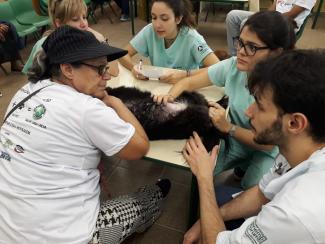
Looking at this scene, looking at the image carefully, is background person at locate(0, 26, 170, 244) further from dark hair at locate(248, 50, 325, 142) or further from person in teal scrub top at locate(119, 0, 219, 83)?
person in teal scrub top at locate(119, 0, 219, 83)

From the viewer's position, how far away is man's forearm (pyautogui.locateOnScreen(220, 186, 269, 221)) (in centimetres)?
123

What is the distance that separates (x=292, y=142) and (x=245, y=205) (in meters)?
0.47

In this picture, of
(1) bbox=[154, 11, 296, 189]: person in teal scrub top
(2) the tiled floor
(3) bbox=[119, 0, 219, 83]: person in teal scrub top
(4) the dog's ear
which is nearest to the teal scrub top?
(3) bbox=[119, 0, 219, 83]: person in teal scrub top

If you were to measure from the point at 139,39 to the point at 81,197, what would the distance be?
4.62ft

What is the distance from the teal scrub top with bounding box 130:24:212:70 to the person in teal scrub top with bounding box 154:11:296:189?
0.38 m

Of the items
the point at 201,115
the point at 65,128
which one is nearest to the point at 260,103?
the point at 201,115

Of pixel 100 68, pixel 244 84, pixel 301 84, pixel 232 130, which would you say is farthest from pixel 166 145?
pixel 301 84

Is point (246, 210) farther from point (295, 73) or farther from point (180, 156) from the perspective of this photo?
point (295, 73)

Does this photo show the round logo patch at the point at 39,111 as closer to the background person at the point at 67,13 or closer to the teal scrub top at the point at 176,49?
the background person at the point at 67,13

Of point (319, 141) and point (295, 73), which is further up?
point (295, 73)

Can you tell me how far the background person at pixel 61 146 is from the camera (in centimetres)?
109

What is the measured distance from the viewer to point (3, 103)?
3.15 meters

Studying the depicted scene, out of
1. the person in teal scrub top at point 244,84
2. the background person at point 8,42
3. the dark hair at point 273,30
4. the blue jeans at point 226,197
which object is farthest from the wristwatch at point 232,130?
the background person at point 8,42

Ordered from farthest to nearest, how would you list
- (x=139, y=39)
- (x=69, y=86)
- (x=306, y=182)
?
(x=139, y=39), (x=69, y=86), (x=306, y=182)
